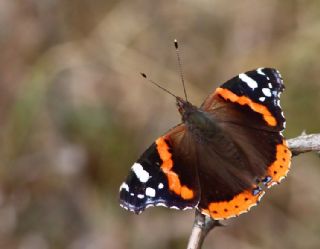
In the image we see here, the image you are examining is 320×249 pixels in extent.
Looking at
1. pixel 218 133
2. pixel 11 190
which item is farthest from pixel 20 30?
pixel 218 133

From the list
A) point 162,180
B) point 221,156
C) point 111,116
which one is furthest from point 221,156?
point 111,116

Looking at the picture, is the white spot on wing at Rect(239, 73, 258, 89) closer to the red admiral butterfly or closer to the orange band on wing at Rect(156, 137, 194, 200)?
the red admiral butterfly

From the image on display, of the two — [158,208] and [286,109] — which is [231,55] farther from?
[158,208]

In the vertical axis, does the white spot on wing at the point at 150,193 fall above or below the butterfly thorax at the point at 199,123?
below

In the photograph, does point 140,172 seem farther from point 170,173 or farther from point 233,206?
point 233,206

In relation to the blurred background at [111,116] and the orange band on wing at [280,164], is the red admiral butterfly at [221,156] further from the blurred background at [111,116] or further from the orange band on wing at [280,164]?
the blurred background at [111,116]

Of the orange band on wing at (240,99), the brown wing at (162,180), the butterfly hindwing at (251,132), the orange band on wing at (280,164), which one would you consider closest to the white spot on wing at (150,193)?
the brown wing at (162,180)
